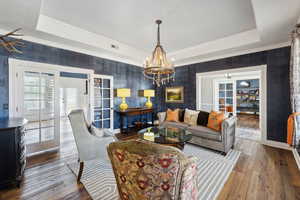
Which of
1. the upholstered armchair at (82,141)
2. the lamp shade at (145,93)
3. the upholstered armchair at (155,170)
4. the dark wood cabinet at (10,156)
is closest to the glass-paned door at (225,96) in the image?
the lamp shade at (145,93)

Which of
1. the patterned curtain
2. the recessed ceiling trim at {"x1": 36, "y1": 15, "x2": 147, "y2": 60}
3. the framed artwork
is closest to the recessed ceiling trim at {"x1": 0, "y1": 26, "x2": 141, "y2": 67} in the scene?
the recessed ceiling trim at {"x1": 36, "y1": 15, "x2": 147, "y2": 60}

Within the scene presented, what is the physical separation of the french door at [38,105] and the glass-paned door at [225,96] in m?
5.96

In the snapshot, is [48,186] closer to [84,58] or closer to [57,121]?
[57,121]

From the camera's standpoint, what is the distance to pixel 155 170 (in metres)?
0.86

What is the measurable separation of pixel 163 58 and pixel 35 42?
302 centimetres

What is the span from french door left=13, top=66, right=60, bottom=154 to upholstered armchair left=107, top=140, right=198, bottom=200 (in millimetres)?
3175

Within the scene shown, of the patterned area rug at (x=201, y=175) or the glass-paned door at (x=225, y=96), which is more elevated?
the glass-paned door at (x=225, y=96)

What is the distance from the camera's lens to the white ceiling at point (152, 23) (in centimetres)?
228

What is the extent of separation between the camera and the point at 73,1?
2.38m

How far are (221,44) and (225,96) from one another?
2.78 m

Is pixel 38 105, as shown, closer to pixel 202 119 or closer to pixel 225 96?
pixel 202 119

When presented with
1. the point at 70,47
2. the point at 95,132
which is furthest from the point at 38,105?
the point at 95,132

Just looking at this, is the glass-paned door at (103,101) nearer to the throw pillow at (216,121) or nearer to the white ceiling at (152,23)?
the white ceiling at (152,23)

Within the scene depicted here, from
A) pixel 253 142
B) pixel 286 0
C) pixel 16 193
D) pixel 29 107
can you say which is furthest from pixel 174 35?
pixel 16 193
